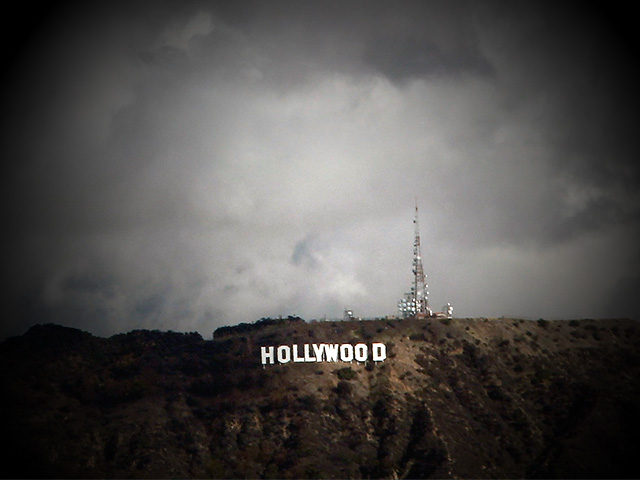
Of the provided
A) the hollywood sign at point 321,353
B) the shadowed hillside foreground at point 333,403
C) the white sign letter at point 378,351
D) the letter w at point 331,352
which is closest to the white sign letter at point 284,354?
the hollywood sign at point 321,353

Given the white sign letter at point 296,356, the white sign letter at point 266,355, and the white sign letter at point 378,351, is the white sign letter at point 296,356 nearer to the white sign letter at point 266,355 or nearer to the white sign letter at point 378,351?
the white sign letter at point 266,355

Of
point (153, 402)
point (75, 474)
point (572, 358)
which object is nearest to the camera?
point (75, 474)

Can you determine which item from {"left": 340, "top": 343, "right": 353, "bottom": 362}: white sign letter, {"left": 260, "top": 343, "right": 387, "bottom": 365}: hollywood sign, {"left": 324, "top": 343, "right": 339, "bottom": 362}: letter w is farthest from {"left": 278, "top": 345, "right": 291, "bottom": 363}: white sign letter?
{"left": 340, "top": 343, "right": 353, "bottom": 362}: white sign letter

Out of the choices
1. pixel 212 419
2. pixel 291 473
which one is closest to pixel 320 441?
pixel 291 473

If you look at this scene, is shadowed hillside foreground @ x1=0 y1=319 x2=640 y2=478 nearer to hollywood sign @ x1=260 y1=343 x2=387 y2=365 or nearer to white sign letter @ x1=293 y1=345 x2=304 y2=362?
white sign letter @ x1=293 y1=345 x2=304 y2=362

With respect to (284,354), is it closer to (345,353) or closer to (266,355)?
(266,355)

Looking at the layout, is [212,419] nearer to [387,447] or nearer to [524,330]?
[387,447]

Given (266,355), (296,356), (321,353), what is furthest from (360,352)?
(266,355)
